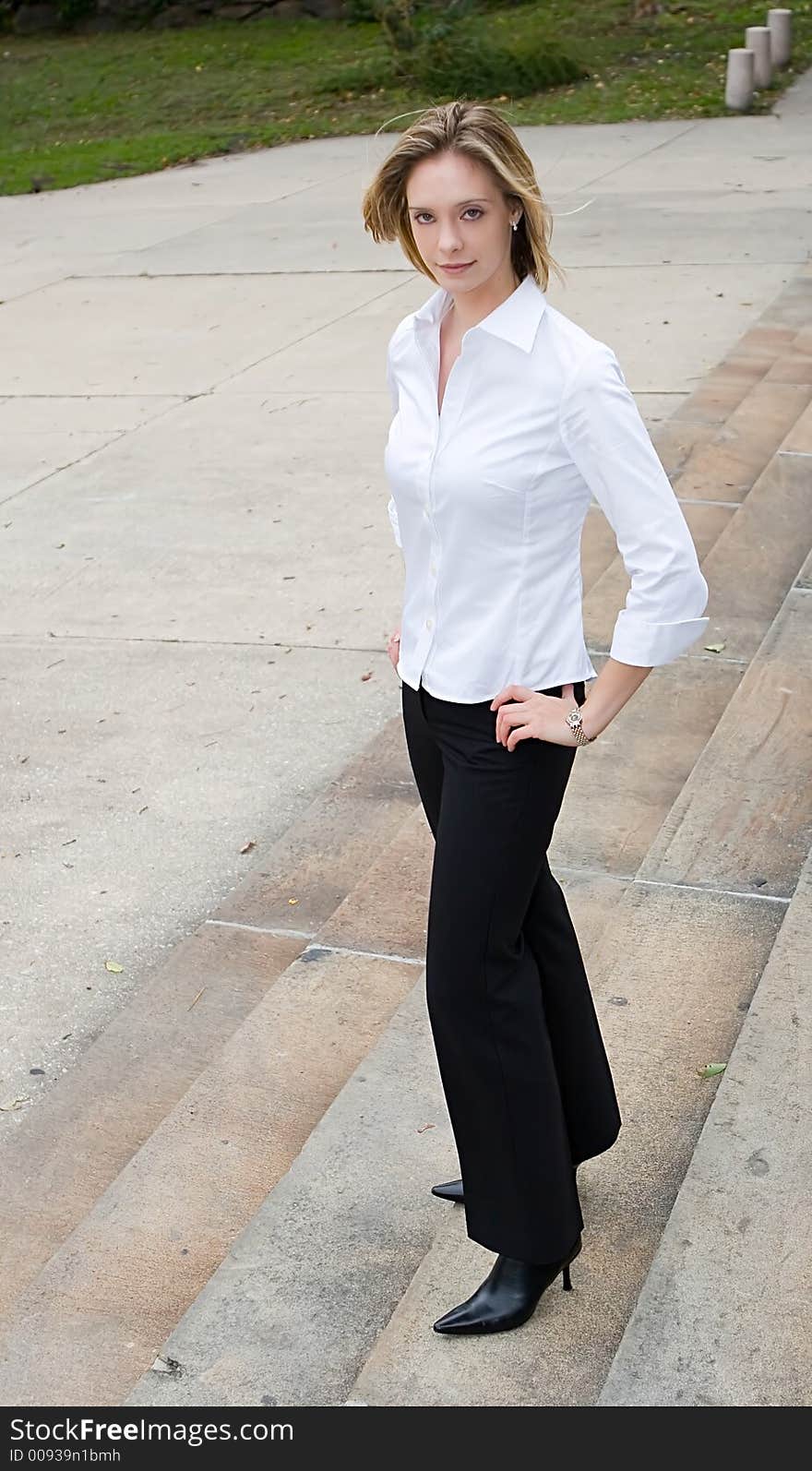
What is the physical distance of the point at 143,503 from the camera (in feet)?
26.2

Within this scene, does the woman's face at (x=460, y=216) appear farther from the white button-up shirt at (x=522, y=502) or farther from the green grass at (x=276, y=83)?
the green grass at (x=276, y=83)

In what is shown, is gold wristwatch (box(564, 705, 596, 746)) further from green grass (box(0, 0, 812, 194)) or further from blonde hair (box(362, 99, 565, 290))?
green grass (box(0, 0, 812, 194))

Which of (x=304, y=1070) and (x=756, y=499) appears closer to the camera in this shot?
(x=304, y=1070)

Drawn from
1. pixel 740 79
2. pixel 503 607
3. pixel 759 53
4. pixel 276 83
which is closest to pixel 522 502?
pixel 503 607

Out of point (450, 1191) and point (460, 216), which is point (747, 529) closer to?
point (450, 1191)

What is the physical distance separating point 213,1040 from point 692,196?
11874mm

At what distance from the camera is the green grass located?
1942 cm

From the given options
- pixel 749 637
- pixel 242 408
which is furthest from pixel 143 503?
pixel 749 637

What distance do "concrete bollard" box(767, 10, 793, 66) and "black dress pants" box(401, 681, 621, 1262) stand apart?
67.3 feet

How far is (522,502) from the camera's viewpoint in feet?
7.80

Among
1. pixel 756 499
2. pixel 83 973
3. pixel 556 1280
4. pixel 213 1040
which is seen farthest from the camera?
pixel 756 499

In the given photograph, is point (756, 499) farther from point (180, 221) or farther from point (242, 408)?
point (180, 221)

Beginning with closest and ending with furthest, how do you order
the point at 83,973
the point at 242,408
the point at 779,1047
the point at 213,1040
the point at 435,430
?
the point at 435,430
the point at 779,1047
the point at 213,1040
the point at 83,973
the point at 242,408
